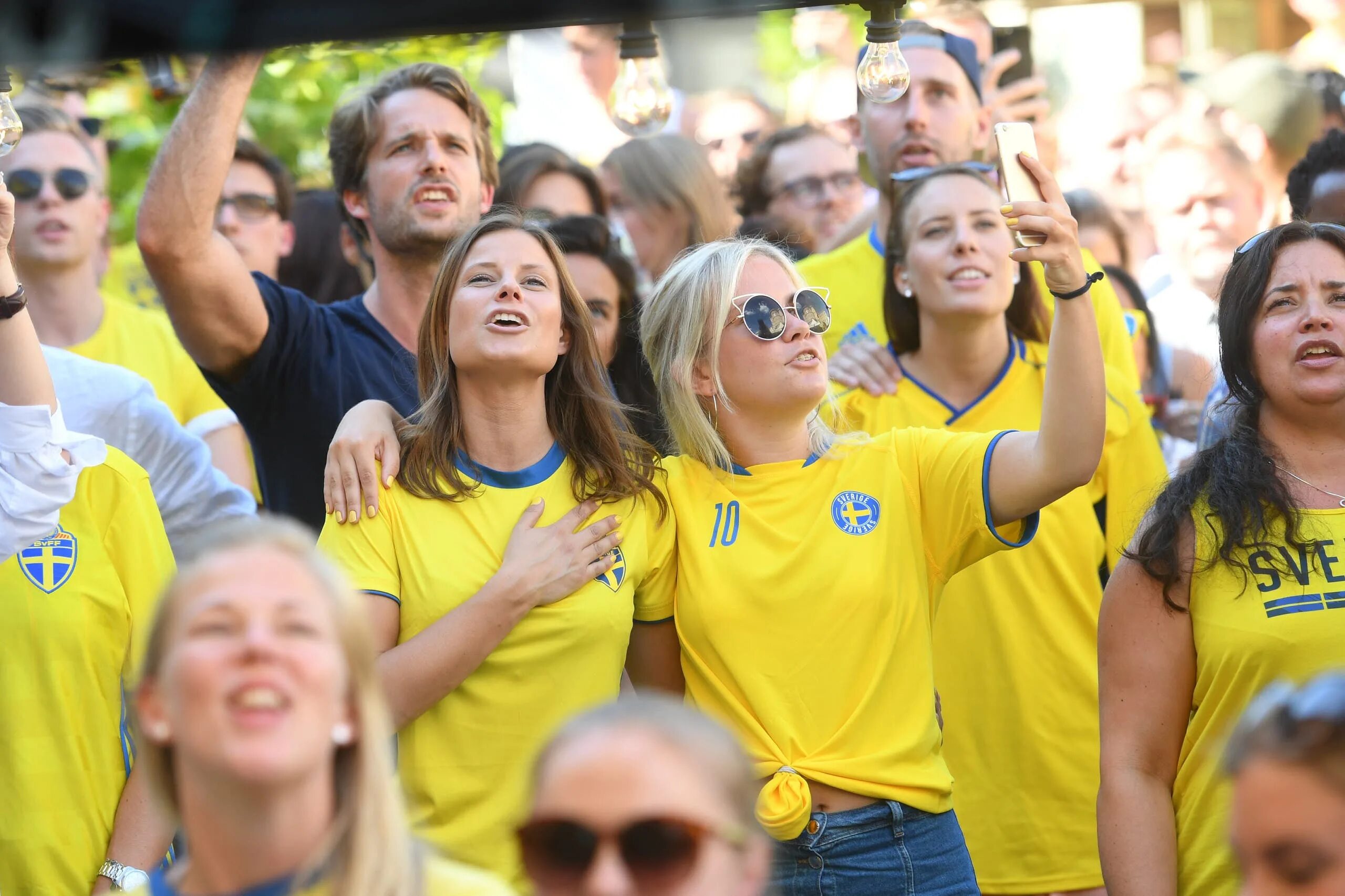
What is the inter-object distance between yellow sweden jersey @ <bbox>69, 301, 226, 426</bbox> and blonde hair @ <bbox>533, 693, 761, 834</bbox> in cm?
318

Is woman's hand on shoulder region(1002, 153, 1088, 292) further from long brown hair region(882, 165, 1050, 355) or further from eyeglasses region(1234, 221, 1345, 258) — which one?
long brown hair region(882, 165, 1050, 355)

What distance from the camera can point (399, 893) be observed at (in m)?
2.11

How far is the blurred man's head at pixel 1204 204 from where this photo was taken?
6137 millimetres

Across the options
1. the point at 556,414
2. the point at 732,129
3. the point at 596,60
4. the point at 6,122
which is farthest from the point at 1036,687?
the point at 596,60

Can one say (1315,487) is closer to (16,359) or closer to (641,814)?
(641,814)

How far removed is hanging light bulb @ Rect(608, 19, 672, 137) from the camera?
3832 millimetres

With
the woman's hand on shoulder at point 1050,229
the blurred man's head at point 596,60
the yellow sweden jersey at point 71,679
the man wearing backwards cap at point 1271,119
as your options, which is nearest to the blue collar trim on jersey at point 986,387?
the woman's hand on shoulder at point 1050,229

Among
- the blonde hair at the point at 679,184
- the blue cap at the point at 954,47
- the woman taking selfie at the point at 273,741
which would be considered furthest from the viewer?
the blonde hair at the point at 679,184

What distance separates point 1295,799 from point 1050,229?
151cm

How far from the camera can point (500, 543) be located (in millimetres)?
3395

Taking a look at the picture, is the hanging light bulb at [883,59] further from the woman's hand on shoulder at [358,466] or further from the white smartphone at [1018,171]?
the woman's hand on shoulder at [358,466]

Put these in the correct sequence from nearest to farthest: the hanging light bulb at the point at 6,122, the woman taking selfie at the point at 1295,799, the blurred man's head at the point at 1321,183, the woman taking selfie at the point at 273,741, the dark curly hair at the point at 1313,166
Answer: the woman taking selfie at the point at 1295,799
the woman taking selfie at the point at 273,741
the hanging light bulb at the point at 6,122
the blurred man's head at the point at 1321,183
the dark curly hair at the point at 1313,166

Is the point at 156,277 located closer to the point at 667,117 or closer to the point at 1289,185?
the point at 667,117

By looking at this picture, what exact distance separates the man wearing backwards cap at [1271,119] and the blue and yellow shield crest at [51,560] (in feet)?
13.1
